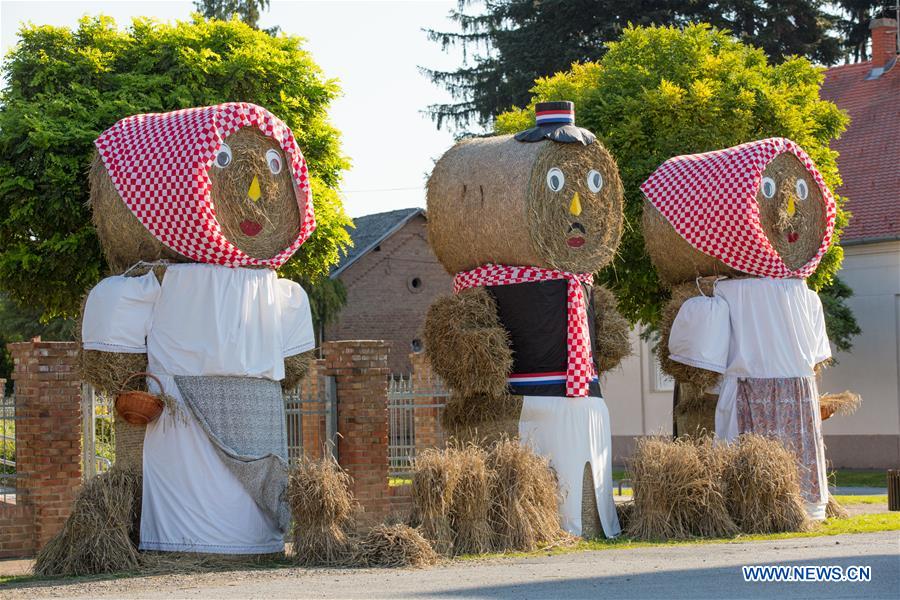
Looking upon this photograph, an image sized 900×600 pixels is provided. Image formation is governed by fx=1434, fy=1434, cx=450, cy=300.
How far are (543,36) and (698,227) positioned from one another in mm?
19433

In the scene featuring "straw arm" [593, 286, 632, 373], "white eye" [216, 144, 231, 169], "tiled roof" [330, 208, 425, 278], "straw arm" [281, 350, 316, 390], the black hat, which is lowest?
"straw arm" [281, 350, 316, 390]

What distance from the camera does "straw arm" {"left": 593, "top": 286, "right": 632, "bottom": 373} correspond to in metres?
13.7

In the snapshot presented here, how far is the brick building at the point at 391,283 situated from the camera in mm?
34594

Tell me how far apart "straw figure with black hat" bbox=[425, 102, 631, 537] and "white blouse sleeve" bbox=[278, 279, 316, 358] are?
122 centimetres

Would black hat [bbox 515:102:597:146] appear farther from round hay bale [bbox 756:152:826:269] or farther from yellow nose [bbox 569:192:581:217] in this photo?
round hay bale [bbox 756:152:826:269]

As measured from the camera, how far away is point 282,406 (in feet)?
40.0

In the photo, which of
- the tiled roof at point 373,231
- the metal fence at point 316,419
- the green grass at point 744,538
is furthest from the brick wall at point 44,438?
the tiled roof at point 373,231

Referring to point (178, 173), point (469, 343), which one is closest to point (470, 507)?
point (469, 343)

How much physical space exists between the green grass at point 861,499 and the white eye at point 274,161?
365 inches

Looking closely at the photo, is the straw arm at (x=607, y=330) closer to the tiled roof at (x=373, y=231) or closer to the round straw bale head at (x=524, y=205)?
the round straw bale head at (x=524, y=205)

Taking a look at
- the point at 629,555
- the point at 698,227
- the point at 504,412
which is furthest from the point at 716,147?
the point at 629,555

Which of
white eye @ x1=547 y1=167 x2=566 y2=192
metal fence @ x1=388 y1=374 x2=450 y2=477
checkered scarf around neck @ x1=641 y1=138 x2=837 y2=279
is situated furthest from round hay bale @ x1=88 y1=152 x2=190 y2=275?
checkered scarf around neck @ x1=641 y1=138 x2=837 y2=279

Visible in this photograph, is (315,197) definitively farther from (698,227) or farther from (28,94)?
(698,227)

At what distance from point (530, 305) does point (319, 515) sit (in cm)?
302
